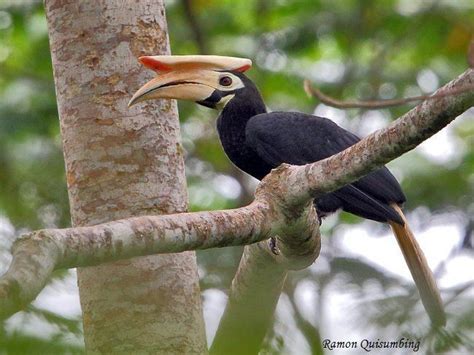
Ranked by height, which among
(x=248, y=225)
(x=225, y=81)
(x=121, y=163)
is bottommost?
(x=248, y=225)

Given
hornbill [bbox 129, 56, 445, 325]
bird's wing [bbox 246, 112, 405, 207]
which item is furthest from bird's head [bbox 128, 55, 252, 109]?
bird's wing [bbox 246, 112, 405, 207]

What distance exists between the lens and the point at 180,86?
144 inches

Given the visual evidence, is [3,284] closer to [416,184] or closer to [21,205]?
[21,205]

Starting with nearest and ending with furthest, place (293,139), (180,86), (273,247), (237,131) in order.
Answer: (273,247)
(180,86)
(293,139)
(237,131)

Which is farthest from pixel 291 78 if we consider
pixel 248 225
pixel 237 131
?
pixel 248 225

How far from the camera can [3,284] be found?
153 centimetres

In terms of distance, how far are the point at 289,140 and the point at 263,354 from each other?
2010 mm

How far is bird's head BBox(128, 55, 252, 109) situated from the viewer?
3.19 meters

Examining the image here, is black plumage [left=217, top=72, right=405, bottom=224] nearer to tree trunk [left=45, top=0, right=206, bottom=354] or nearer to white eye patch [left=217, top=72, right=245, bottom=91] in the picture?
white eye patch [left=217, top=72, right=245, bottom=91]

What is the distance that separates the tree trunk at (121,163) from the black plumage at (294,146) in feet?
2.77

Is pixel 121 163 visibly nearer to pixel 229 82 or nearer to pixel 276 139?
pixel 276 139

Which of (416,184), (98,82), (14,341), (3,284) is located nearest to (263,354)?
(3,284)

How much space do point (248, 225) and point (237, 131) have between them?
1755 mm

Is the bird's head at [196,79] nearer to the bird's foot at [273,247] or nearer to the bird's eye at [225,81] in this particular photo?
the bird's eye at [225,81]
